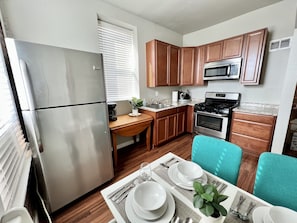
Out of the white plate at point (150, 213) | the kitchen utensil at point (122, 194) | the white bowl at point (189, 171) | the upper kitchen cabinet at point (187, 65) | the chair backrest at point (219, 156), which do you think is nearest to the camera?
the white plate at point (150, 213)

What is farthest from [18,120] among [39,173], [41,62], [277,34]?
[277,34]

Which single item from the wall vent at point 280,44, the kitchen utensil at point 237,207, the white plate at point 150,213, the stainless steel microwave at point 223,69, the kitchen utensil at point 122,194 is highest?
the wall vent at point 280,44

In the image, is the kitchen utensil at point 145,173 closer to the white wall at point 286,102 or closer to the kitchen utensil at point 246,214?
the kitchen utensil at point 246,214

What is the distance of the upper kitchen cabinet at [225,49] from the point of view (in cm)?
265

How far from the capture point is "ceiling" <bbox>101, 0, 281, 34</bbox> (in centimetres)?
233

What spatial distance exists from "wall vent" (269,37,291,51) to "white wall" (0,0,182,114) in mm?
2754

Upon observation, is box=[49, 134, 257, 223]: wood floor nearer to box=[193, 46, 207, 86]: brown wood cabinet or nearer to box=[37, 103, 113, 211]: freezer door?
box=[37, 103, 113, 211]: freezer door

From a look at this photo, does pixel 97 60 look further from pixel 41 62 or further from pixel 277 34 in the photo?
pixel 277 34

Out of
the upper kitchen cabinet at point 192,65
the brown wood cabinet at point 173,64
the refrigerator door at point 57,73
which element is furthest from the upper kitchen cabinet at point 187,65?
the refrigerator door at point 57,73

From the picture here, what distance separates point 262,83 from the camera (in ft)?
8.91

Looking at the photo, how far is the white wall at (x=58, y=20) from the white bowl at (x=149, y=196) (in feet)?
7.39

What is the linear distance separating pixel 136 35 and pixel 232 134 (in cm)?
296

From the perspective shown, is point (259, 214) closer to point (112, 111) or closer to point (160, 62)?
point (112, 111)

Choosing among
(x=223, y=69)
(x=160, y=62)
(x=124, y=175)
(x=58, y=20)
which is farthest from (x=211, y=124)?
(x=58, y=20)
